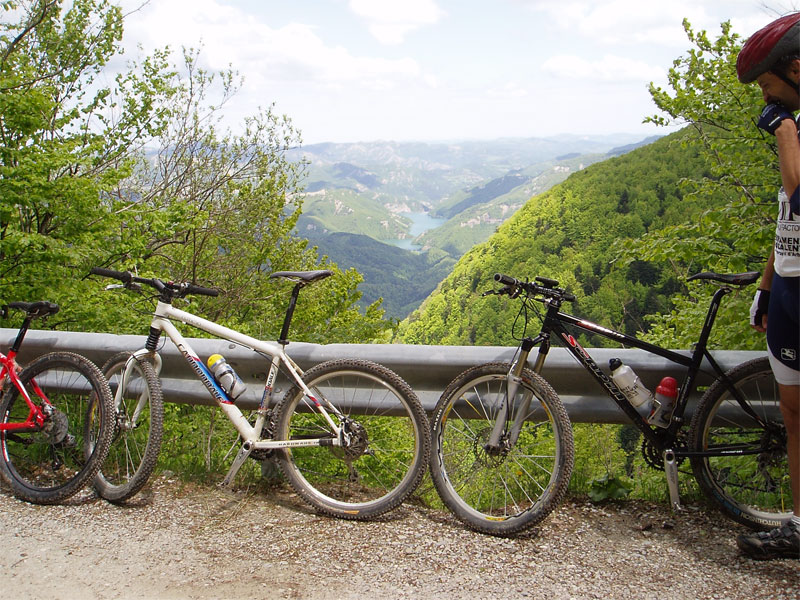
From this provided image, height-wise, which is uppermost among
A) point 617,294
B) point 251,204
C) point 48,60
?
point 48,60

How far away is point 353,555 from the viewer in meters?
2.79

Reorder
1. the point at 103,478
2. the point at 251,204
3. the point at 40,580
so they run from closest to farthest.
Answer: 1. the point at 40,580
2. the point at 103,478
3. the point at 251,204

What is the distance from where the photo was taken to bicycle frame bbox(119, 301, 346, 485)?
10.9 feet

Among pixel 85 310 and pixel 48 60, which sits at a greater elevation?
pixel 48 60

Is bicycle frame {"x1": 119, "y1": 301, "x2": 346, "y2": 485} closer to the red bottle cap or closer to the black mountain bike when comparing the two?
the black mountain bike

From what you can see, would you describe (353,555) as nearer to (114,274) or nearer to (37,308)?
(114,274)

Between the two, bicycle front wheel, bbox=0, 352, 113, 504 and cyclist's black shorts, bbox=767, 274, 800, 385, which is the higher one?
cyclist's black shorts, bbox=767, 274, 800, 385

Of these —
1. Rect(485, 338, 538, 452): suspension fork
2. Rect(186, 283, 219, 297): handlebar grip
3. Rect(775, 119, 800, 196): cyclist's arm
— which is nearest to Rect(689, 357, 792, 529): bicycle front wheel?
Rect(485, 338, 538, 452): suspension fork

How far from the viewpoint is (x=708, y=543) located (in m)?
2.84

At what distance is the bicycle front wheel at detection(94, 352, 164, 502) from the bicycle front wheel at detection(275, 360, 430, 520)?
0.64 meters

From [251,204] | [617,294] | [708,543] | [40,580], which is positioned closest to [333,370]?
[40,580]

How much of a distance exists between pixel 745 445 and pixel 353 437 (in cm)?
181

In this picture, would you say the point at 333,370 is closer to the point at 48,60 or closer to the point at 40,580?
the point at 40,580

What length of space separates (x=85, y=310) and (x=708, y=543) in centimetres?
891
